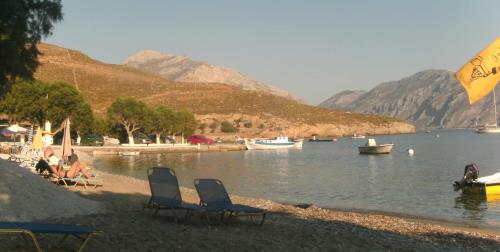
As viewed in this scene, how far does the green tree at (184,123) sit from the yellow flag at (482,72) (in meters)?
72.6

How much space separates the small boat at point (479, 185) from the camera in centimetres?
2544

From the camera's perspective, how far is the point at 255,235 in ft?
33.9

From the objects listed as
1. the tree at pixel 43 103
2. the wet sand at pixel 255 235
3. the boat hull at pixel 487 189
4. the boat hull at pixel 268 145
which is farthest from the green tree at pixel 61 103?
the wet sand at pixel 255 235

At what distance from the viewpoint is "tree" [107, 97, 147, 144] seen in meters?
75.9

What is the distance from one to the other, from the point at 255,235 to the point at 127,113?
67.9 m

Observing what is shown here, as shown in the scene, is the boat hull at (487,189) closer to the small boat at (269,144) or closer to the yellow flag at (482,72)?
the yellow flag at (482,72)

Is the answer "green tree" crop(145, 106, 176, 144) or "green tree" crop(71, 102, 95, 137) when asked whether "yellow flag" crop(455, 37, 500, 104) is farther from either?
"green tree" crop(145, 106, 176, 144)

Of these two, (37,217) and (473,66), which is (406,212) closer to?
(473,66)

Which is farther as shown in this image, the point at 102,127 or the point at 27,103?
the point at 102,127

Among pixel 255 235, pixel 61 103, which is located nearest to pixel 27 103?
pixel 61 103

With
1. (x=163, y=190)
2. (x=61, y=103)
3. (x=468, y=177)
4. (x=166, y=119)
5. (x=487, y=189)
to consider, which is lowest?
(x=487, y=189)

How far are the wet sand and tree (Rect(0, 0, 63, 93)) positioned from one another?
8.43ft

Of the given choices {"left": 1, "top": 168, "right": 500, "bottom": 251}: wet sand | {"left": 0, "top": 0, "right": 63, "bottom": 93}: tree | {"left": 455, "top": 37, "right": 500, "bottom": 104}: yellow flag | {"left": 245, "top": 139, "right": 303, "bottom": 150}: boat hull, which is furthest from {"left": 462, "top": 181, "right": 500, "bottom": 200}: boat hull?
{"left": 245, "top": 139, "right": 303, "bottom": 150}: boat hull

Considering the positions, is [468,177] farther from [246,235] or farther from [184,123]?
[184,123]
